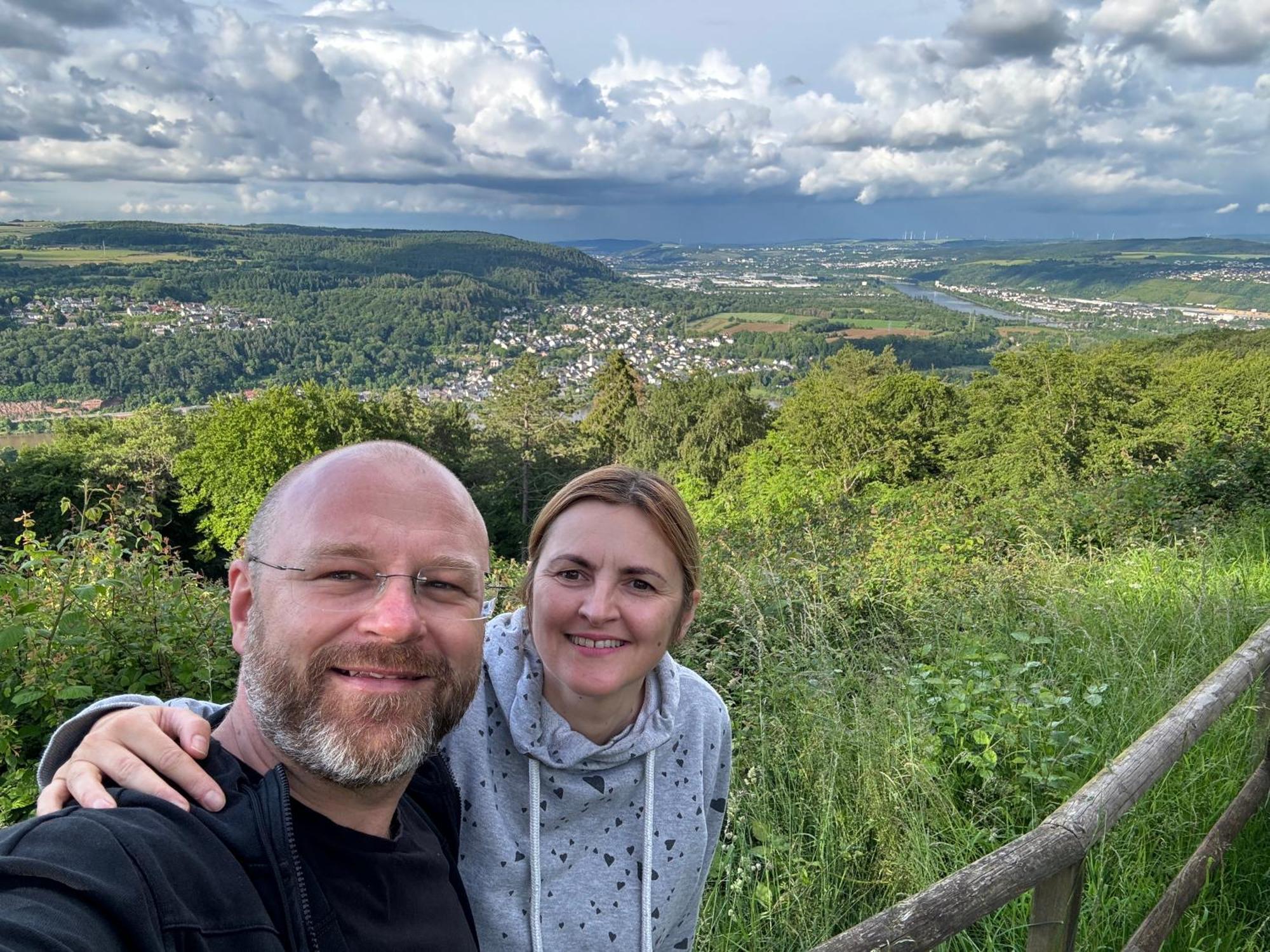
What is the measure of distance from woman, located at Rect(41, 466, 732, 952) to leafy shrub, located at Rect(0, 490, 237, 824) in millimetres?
1347

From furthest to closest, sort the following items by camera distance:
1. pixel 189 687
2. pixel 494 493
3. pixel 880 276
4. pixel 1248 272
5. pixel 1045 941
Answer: pixel 880 276 → pixel 1248 272 → pixel 494 493 → pixel 189 687 → pixel 1045 941

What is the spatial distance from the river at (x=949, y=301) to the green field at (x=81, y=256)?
425ft

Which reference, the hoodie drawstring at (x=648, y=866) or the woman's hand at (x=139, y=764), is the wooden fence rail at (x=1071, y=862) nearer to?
the hoodie drawstring at (x=648, y=866)

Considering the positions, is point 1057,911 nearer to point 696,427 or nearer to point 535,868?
point 535,868

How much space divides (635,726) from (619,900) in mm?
320

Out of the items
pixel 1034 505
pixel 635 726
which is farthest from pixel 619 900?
pixel 1034 505

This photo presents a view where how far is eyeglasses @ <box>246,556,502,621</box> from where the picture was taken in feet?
3.76

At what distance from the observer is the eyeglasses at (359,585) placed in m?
1.14

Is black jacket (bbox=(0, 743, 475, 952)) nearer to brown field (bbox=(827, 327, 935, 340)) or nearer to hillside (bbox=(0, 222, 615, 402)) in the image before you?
hillside (bbox=(0, 222, 615, 402))

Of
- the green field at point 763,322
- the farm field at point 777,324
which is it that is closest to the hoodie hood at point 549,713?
the farm field at point 777,324

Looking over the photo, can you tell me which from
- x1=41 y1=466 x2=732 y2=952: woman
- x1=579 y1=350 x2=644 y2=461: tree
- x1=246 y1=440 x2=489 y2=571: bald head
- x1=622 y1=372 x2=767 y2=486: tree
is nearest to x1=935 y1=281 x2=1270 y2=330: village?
x1=622 y1=372 x2=767 y2=486: tree

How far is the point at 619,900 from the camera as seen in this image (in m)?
1.45

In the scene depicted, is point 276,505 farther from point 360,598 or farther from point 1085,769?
point 1085,769

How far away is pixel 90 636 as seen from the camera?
2.61 metres
